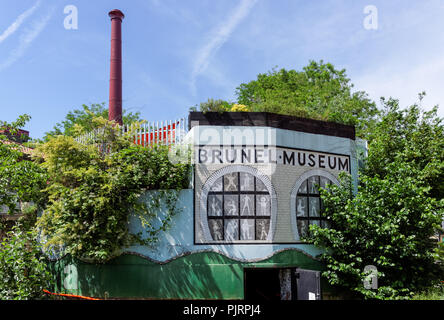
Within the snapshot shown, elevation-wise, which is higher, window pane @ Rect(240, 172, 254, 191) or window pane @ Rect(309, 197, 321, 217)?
window pane @ Rect(240, 172, 254, 191)

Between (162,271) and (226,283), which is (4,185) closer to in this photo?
(162,271)

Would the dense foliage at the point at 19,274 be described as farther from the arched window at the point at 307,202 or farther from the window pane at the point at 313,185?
the window pane at the point at 313,185

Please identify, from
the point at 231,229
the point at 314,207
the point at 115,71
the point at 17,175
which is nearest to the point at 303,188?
the point at 314,207

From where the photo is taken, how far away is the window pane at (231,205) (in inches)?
505

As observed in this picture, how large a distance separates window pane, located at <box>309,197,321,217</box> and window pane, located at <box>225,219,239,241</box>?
289 centimetres

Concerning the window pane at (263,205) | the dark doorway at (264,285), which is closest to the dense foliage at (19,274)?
the dark doorway at (264,285)

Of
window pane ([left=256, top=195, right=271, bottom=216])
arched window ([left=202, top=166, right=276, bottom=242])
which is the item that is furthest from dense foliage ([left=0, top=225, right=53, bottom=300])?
window pane ([left=256, top=195, right=271, bottom=216])

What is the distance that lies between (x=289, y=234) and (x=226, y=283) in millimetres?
2750

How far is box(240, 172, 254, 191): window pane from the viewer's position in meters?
13.0

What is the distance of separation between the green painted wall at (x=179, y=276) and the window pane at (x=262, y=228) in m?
0.78

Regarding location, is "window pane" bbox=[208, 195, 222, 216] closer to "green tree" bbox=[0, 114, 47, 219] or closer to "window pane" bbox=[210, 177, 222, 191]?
"window pane" bbox=[210, 177, 222, 191]

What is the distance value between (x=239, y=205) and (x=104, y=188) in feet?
15.2

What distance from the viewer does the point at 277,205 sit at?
13.0 meters
